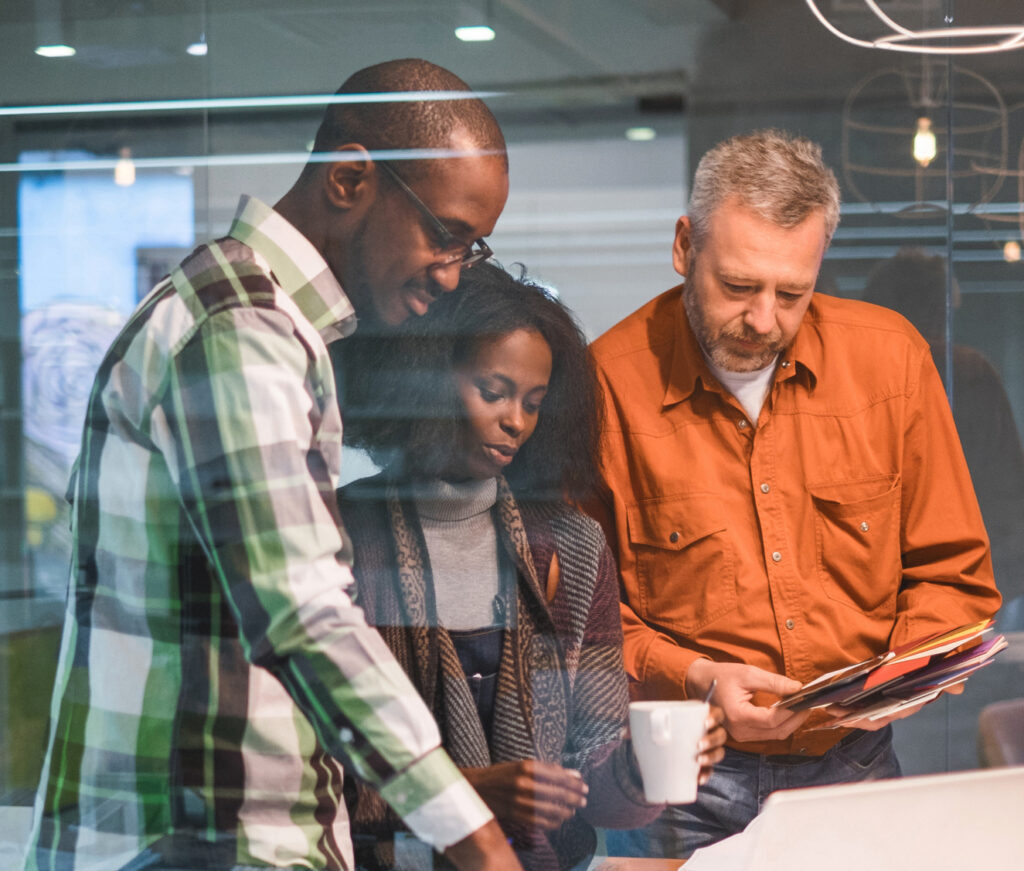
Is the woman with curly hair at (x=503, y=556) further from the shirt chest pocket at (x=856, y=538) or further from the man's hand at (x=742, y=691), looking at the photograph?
the shirt chest pocket at (x=856, y=538)

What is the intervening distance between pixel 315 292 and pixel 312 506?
298mm

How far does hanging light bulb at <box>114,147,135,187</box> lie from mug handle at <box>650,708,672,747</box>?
1.20 meters

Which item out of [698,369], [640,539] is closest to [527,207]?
[698,369]

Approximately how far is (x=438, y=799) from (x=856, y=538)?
0.96m

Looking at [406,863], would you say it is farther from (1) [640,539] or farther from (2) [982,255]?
(2) [982,255]

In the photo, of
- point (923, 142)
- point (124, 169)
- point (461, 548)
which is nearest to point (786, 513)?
point (461, 548)

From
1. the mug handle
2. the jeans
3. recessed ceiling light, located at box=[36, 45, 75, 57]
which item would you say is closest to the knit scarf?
the jeans

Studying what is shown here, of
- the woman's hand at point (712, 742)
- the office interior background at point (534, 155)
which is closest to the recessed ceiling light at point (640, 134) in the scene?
the office interior background at point (534, 155)

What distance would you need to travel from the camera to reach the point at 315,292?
1.31 m

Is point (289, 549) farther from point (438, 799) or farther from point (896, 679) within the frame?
point (896, 679)

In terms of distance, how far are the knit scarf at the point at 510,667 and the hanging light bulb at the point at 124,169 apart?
731 mm

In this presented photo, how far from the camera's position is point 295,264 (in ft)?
4.19

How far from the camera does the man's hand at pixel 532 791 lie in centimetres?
152

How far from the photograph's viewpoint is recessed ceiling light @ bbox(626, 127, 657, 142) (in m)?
1.91
